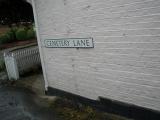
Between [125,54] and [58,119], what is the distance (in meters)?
2.38

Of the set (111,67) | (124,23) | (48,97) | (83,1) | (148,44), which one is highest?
(83,1)

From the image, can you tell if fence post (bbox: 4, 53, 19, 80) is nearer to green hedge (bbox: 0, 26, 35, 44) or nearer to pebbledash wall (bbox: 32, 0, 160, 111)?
pebbledash wall (bbox: 32, 0, 160, 111)

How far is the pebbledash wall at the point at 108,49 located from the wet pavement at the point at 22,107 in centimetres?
92

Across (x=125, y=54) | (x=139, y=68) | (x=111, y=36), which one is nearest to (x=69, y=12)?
(x=111, y=36)

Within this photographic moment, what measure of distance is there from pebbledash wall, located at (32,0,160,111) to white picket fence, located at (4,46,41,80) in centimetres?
329

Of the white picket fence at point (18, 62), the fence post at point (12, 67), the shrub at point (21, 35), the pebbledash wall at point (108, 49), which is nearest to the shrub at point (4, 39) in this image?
the shrub at point (21, 35)

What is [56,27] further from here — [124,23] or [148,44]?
[148,44]

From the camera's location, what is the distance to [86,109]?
22.0ft

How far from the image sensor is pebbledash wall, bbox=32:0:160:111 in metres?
5.00

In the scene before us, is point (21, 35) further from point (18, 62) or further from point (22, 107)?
point (22, 107)

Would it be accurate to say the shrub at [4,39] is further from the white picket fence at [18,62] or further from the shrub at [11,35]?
the white picket fence at [18,62]

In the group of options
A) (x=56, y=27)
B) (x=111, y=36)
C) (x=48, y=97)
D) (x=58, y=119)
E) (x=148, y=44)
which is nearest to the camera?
(x=148, y=44)

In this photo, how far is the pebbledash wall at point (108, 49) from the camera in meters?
5.00

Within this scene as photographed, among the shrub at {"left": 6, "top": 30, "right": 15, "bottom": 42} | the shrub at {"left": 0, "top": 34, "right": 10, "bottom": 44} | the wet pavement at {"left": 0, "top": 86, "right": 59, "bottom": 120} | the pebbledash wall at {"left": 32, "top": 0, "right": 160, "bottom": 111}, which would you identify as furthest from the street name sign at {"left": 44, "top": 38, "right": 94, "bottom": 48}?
the shrub at {"left": 6, "top": 30, "right": 15, "bottom": 42}
